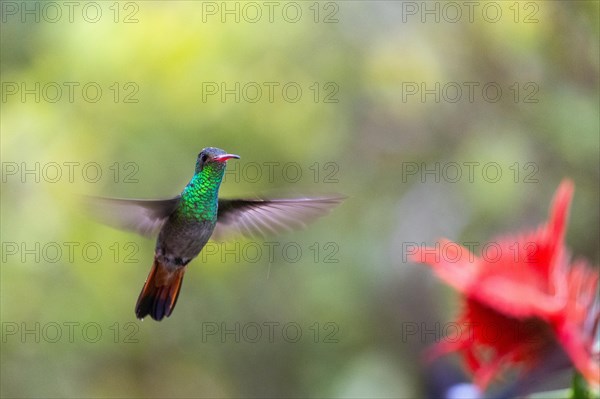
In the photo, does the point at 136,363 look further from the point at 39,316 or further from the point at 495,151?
the point at 495,151

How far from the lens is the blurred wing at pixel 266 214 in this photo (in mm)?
1026

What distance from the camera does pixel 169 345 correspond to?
8.95 ft

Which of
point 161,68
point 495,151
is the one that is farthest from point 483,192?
point 161,68

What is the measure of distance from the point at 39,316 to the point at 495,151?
4.60 ft

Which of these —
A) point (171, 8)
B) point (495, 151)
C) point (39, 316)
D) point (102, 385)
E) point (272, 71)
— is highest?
point (171, 8)

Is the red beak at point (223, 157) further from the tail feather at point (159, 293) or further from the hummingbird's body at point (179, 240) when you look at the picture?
the tail feather at point (159, 293)

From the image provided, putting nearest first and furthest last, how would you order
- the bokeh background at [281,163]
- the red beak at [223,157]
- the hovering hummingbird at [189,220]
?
the red beak at [223,157], the hovering hummingbird at [189,220], the bokeh background at [281,163]

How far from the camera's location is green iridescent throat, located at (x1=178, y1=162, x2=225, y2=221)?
1018mm

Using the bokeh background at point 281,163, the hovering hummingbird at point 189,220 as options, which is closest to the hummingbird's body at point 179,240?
the hovering hummingbird at point 189,220

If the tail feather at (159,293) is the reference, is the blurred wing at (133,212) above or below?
above

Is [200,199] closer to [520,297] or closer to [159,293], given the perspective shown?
[159,293]

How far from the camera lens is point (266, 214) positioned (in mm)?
1118

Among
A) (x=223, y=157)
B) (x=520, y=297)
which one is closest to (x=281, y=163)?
(x=520, y=297)

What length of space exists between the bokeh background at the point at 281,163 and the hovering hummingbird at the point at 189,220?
40.1 inches
